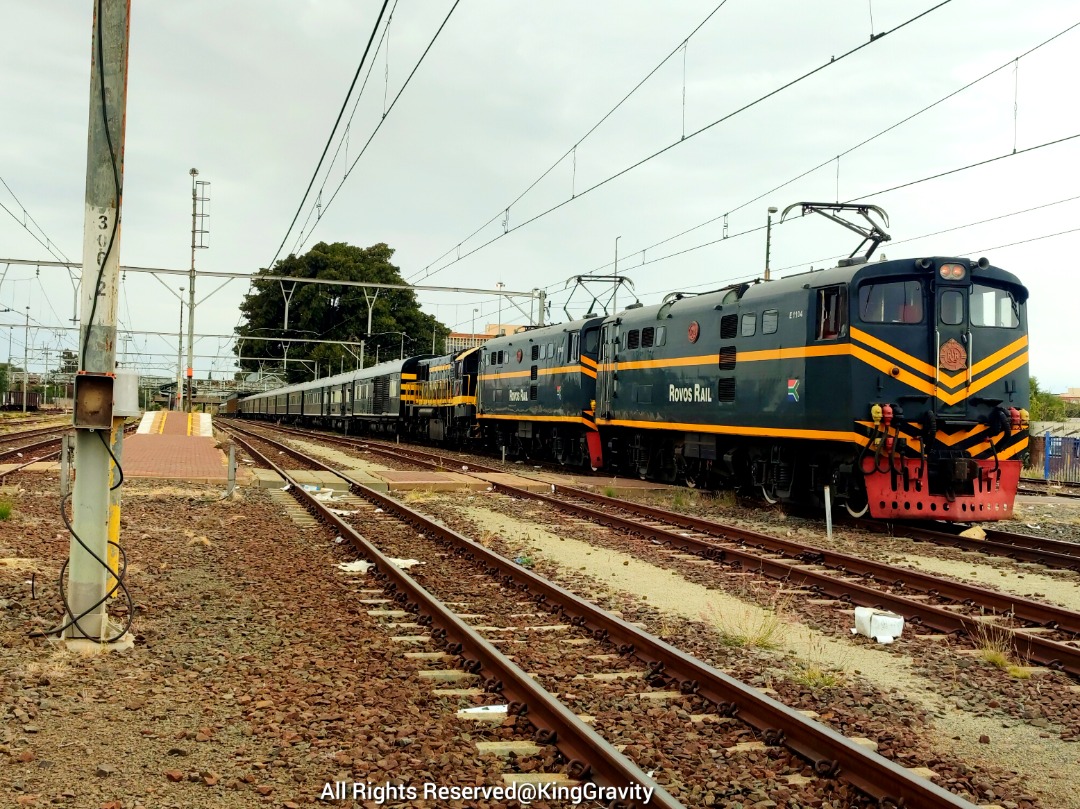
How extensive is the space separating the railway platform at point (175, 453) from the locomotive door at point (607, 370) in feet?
25.1

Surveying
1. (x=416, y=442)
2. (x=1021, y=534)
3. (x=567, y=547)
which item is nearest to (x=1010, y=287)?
(x=1021, y=534)

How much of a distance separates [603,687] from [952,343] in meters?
8.91

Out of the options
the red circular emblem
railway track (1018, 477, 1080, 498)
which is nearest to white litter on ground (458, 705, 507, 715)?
the red circular emblem

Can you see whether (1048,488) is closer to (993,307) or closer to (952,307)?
(993,307)

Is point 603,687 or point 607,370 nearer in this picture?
point 603,687

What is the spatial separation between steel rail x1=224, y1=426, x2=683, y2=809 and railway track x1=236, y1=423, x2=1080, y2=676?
3.51 m

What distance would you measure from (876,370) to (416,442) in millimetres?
31280

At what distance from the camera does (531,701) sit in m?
5.27

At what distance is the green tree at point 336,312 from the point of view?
2724 inches

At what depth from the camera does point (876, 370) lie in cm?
1260

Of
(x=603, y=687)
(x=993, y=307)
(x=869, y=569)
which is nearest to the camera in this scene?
(x=603, y=687)

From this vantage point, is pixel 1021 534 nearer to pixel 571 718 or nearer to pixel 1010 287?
pixel 1010 287

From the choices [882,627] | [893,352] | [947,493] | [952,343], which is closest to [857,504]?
[947,493]

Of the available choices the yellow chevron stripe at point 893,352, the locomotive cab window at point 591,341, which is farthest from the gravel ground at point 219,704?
the locomotive cab window at point 591,341
